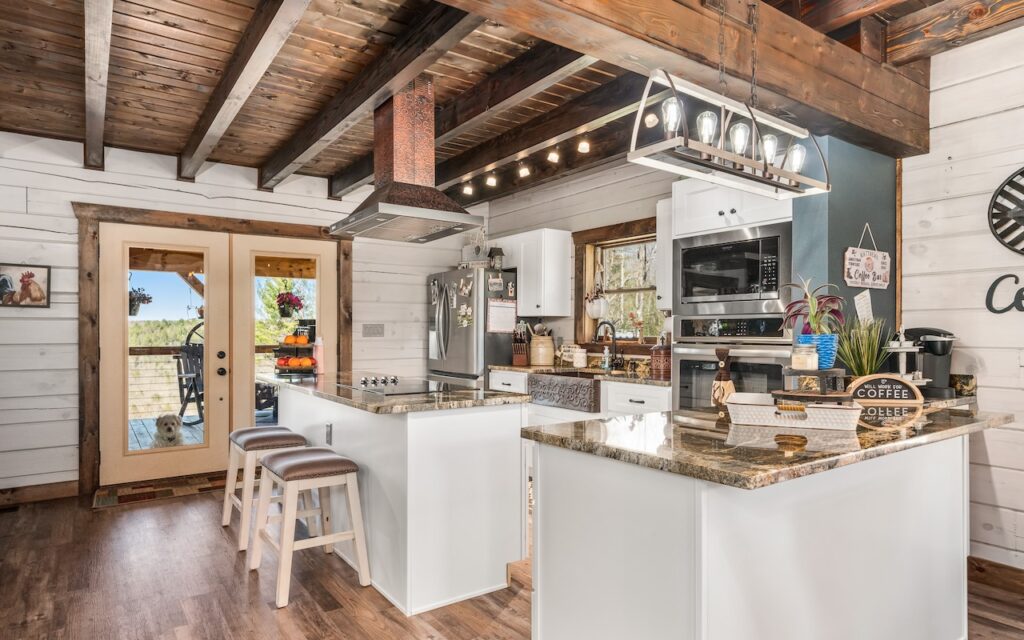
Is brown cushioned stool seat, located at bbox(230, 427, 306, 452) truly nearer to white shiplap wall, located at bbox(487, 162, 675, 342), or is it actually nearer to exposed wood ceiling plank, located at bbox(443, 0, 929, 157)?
exposed wood ceiling plank, located at bbox(443, 0, 929, 157)

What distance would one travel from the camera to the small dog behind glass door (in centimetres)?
488

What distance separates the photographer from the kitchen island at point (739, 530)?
1.54 metres

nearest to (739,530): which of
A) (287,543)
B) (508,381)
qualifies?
(287,543)

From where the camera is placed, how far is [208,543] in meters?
3.49

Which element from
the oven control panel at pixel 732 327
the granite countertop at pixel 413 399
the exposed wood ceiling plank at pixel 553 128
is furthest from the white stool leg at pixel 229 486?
the oven control panel at pixel 732 327

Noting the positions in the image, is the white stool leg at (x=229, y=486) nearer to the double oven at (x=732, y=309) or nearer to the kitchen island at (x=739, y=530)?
the kitchen island at (x=739, y=530)

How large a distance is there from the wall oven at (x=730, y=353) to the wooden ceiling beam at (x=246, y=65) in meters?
2.42

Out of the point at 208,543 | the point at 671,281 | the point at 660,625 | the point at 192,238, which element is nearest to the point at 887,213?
the point at 671,281

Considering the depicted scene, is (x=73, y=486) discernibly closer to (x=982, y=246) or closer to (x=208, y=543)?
(x=208, y=543)

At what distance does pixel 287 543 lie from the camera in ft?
8.96

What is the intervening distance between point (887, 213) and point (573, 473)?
8.04 feet

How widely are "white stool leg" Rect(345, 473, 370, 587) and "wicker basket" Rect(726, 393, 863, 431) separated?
1689 mm

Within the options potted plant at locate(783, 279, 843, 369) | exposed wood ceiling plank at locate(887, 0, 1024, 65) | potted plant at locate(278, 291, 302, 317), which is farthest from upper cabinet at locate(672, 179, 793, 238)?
potted plant at locate(278, 291, 302, 317)

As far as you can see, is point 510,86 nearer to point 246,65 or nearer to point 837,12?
point 246,65
